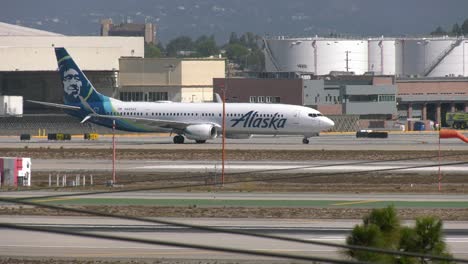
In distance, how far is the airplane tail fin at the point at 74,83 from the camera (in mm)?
88250

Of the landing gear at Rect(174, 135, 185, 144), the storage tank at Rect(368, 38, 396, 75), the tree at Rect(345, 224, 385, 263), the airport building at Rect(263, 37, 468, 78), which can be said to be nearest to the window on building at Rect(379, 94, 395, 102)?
the airport building at Rect(263, 37, 468, 78)

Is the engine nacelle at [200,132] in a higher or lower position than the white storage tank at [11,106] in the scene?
lower

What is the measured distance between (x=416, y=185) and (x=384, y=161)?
14.1 m

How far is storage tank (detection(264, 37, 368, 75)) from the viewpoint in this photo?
172 meters

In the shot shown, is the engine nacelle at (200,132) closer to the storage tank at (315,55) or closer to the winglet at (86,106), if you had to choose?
the winglet at (86,106)

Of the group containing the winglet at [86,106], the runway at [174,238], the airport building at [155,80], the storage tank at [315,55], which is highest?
the storage tank at [315,55]

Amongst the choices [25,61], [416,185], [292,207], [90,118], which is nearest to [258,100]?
[25,61]

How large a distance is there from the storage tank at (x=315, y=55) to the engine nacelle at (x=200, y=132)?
8520cm

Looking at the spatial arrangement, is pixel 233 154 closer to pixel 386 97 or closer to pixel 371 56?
pixel 386 97

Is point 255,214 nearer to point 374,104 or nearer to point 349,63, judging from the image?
point 374,104

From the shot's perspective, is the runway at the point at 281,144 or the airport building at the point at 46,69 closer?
the runway at the point at 281,144

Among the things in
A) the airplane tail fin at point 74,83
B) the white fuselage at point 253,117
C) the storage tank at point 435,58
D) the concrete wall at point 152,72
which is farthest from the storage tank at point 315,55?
the white fuselage at point 253,117

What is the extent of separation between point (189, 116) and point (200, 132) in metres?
2.76

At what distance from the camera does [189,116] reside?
86.9 meters
